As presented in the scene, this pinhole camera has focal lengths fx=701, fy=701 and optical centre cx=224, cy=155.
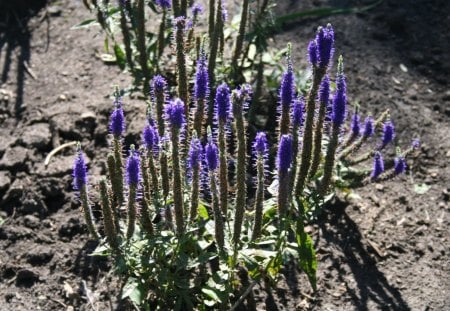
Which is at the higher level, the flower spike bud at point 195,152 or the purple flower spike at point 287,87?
the purple flower spike at point 287,87

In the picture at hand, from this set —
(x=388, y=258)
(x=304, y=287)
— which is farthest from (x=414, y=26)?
(x=304, y=287)

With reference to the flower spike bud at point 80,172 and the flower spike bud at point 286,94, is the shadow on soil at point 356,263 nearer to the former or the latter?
the flower spike bud at point 286,94

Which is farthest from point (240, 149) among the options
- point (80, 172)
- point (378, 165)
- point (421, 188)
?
point (421, 188)

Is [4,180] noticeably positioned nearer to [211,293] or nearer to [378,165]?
[211,293]

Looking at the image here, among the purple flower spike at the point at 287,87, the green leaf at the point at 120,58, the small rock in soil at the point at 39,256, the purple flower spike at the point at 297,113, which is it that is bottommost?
the small rock in soil at the point at 39,256

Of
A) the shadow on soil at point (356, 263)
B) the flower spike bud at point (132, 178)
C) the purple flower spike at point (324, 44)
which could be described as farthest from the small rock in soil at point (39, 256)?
the purple flower spike at point (324, 44)

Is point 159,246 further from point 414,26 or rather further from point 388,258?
point 414,26
